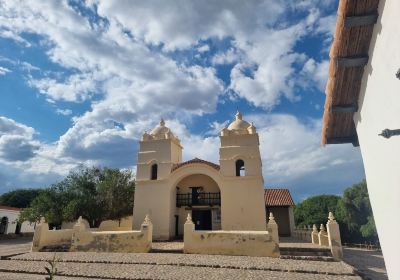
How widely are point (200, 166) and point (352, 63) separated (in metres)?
17.7

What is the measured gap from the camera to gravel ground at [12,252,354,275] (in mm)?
10828

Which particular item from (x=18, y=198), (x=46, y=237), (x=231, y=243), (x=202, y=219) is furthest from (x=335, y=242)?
(x=18, y=198)

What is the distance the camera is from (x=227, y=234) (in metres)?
14.1

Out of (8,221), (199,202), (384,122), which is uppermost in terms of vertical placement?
(199,202)

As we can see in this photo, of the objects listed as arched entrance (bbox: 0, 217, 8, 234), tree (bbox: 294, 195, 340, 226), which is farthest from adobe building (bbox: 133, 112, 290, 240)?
tree (bbox: 294, 195, 340, 226)

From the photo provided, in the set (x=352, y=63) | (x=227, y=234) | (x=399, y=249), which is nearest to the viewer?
(x=399, y=249)

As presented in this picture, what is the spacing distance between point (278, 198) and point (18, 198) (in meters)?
47.7

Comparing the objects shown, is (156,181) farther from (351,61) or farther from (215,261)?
(351,61)

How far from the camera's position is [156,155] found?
74.2ft

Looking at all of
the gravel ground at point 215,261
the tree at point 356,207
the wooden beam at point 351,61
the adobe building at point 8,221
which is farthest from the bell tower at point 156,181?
the tree at point 356,207

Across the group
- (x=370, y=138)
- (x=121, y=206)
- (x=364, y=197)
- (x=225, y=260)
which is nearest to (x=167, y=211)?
(x=121, y=206)

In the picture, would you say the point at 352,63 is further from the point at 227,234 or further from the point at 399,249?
the point at 227,234

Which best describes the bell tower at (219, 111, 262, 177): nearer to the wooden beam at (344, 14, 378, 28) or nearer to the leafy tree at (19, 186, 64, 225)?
the leafy tree at (19, 186, 64, 225)

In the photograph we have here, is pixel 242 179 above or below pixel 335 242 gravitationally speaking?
above
